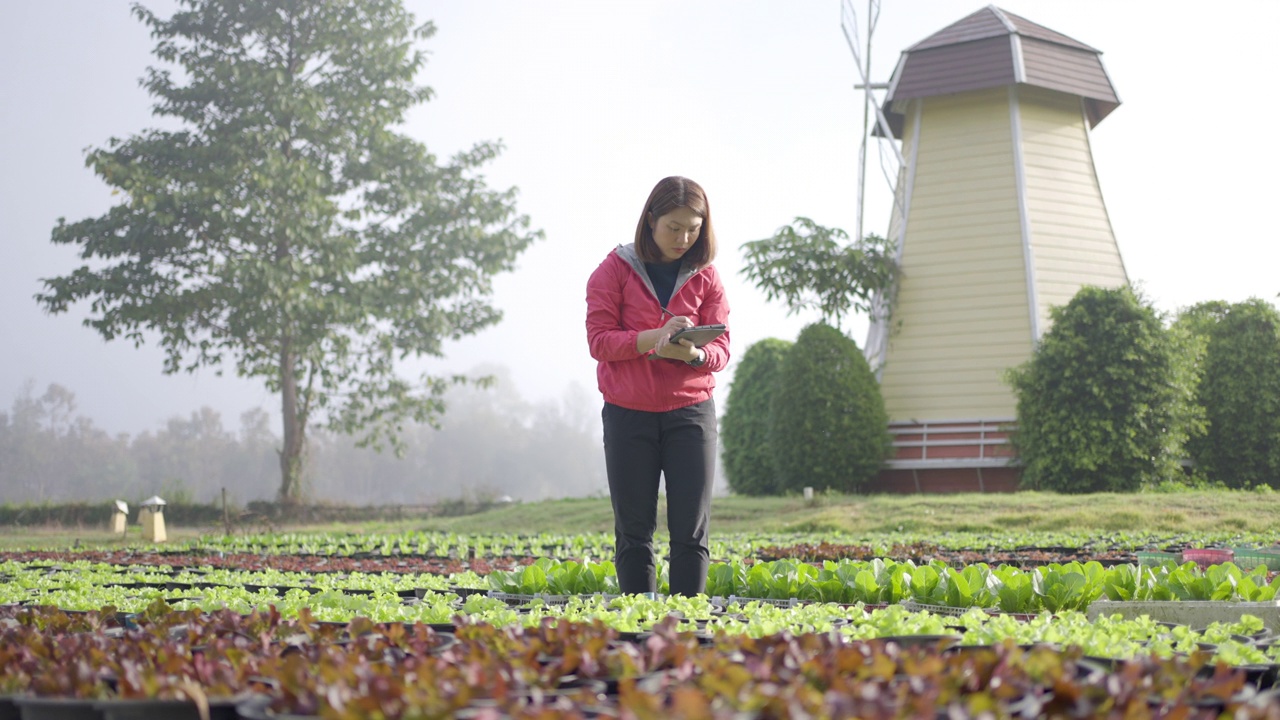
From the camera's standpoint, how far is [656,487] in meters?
Answer: 3.57

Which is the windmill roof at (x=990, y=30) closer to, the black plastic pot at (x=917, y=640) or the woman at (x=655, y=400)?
the woman at (x=655, y=400)

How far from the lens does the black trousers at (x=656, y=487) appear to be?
11.7 feet

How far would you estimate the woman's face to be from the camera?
3.50m

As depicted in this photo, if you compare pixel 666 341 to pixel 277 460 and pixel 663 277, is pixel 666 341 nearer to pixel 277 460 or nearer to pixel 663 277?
pixel 663 277

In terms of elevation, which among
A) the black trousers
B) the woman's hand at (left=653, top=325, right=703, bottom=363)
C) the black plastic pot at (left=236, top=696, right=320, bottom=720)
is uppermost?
the woman's hand at (left=653, top=325, right=703, bottom=363)

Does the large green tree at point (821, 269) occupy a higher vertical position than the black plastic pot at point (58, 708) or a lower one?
higher

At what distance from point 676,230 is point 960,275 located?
13.1m

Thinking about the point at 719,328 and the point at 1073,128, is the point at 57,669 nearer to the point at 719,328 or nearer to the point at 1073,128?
the point at 719,328

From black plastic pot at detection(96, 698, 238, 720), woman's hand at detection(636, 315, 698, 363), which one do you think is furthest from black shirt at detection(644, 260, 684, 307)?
black plastic pot at detection(96, 698, 238, 720)

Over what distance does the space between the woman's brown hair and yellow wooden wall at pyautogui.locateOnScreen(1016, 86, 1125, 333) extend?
12.6m

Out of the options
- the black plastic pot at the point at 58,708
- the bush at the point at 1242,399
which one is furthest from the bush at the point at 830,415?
the black plastic pot at the point at 58,708

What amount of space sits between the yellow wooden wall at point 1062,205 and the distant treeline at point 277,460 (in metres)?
8.79

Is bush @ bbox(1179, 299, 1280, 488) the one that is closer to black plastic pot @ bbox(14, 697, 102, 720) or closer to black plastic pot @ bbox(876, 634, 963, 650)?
black plastic pot @ bbox(876, 634, 963, 650)

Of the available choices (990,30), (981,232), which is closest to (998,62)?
(990,30)
